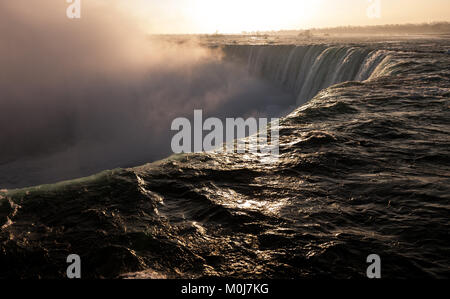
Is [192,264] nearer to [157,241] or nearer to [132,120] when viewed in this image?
[157,241]

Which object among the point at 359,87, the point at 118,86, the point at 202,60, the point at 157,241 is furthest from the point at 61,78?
the point at 157,241

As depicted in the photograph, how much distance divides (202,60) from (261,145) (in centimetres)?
2380

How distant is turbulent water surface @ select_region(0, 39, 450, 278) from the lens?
3.05 metres

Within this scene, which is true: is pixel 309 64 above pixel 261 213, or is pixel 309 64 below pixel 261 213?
above

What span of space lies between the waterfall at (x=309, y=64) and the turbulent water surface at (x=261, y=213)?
9472mm

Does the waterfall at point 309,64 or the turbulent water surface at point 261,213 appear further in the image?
the waterfall at point 309,64

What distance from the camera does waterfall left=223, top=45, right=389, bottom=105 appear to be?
52.2ft

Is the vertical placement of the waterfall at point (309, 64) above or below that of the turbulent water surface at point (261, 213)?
above

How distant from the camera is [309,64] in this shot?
868 inches

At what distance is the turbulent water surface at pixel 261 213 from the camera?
3051 mm

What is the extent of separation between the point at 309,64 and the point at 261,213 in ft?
66.3

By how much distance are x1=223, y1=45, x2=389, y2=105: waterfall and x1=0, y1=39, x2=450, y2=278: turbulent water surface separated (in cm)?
947

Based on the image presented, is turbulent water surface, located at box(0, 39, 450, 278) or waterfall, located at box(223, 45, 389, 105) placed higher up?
waterfall, located at box(223, 45, 389, 105)

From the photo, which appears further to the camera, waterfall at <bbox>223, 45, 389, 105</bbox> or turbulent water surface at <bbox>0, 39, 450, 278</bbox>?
waterfall at <bbox>223, 45, 389, 105</bbox>
